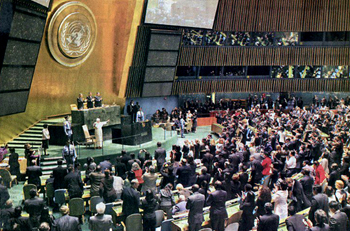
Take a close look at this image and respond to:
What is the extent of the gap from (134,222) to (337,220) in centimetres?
348

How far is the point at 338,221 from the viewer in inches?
257

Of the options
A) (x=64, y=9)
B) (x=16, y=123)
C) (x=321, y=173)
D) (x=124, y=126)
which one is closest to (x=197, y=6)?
(x=64, y=9)

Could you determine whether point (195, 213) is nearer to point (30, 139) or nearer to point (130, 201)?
point (130, 201)

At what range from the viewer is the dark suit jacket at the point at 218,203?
754cm

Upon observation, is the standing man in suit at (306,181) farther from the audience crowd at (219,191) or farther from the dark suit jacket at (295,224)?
the dark suit jacket at (295,224)

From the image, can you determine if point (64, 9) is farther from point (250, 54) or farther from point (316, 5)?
point (316, 5)

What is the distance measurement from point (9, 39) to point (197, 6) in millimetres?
12891

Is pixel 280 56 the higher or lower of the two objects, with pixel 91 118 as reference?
higher

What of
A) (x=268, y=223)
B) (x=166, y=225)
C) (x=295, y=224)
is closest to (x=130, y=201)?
(x=166, y=225)

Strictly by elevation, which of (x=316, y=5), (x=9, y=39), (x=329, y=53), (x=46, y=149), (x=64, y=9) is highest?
(x=316, y=5)

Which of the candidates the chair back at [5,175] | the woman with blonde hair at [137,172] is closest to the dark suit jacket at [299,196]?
the woman with blonde hair at [137,172]

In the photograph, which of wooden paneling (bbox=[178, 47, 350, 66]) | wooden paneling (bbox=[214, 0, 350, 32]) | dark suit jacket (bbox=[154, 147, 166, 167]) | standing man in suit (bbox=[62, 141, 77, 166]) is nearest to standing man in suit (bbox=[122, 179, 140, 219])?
dark suit jacket (bbox=[154, 147, 166, 167])

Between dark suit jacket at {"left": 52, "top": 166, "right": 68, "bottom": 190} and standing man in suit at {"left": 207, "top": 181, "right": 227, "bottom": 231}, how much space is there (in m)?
4.00

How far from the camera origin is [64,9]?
1872cm
